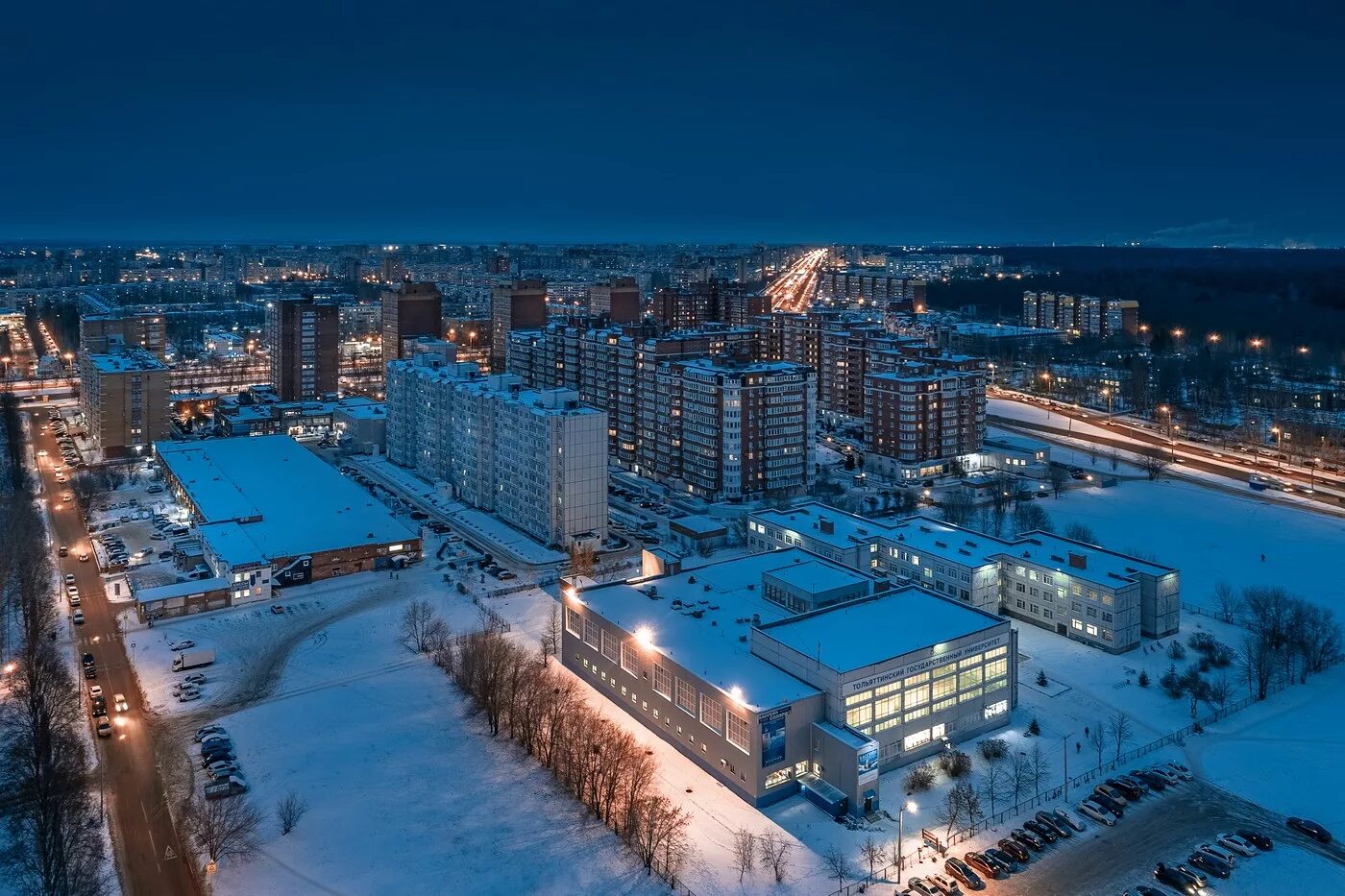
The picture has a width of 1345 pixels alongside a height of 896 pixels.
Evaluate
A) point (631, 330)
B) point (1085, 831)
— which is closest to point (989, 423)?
point (631, 330)

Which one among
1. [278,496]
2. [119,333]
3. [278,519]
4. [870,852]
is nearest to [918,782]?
[870,852]

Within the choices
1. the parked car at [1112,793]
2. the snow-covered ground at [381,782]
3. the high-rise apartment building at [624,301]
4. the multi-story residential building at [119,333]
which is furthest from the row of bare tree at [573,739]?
the high-rise apartment building at [624,301]

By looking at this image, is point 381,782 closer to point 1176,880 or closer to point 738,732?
point 738,732

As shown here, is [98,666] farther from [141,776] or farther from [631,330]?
[631,330]

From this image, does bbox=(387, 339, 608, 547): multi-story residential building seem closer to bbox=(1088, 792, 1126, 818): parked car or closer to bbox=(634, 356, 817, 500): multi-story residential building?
bbox=(634, 356, 817, 500): multi-story residential building

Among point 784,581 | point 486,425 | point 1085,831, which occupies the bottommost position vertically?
point 1085,831

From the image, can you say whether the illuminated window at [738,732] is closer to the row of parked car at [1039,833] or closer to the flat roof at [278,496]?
the row of parked car at [1039,833]
